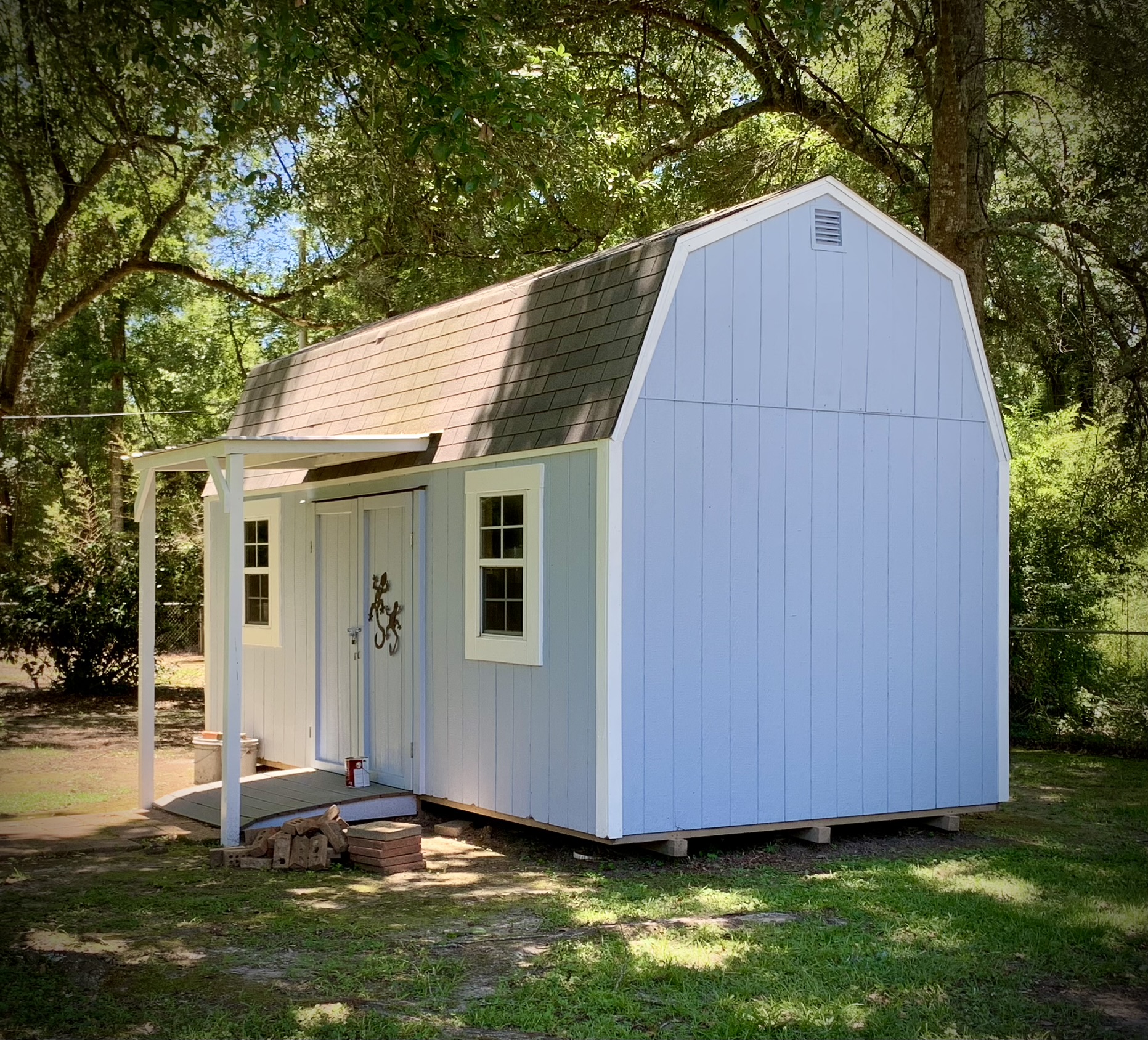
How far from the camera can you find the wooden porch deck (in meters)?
8.88

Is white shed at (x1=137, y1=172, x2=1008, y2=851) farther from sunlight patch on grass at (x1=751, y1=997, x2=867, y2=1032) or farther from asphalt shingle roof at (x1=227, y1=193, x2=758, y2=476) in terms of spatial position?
sunlight patch on grass at (x1=751, y1=997, x2=867, y2=1032)

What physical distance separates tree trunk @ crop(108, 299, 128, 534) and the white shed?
17.2 meters

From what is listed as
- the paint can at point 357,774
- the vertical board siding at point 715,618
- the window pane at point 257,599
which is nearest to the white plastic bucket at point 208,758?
the window pane at point 257,599

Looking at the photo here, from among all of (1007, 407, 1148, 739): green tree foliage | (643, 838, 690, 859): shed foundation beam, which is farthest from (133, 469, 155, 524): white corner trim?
(1007, 407, 1148, 739): green tree foliage

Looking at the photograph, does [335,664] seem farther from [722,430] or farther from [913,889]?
[913,889]

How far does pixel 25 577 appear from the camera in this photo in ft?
58.0

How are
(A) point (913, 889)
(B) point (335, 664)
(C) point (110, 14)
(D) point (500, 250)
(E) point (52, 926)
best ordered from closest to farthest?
(C) point (110, 14) < (E) point (52, 926) < (A) point (913, 889) < (B) point (335, 664) < (D) point (500, 250)

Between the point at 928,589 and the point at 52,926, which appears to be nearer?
the point at 52,926

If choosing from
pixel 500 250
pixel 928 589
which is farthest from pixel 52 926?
pixel 500 250

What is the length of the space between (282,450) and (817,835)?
433 cm

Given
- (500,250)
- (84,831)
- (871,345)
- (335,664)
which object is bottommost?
(84,831)

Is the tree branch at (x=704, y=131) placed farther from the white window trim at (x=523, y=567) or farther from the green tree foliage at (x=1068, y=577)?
the white window trim at (x=523, y=567)

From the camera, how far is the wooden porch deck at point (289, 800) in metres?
8.88

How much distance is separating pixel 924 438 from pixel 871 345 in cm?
76
